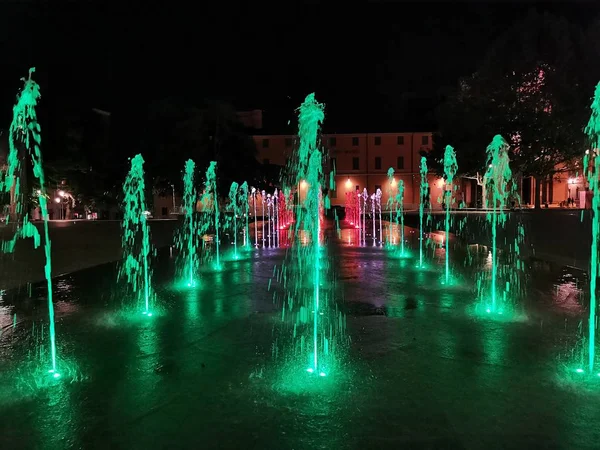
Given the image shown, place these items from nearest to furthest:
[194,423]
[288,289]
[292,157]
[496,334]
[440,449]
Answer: [440,449] < [194,423] < [496,334] < [288,289] < [292,157]

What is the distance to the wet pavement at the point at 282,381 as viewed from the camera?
149 inches

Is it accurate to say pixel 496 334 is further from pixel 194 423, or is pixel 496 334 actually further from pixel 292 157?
pixel 292 157

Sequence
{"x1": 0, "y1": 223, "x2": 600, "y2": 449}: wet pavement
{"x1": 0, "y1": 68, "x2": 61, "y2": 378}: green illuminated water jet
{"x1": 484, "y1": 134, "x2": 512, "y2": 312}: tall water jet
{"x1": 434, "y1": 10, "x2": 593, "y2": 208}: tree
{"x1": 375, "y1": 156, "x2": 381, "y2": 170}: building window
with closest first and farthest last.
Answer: {"x1": 0, "y1": 223, "x2": 600, "y2": 449}: wet pavement → {"x1": 0, "y1": 68, "x2": 61, "y2": 378}: green illuminated water jet → {"x1": 484, "y1": 134, "x2": 512, "y2": 312}: tall water jet → {"x1": 434, "y1": 10, "x2": 593, "y2": 208}: tree → {"x1": 375, "y1": 156, "x2": 381, "y2": 170}: building window

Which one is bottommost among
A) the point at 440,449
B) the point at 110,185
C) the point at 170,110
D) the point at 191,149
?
the point at 440,449

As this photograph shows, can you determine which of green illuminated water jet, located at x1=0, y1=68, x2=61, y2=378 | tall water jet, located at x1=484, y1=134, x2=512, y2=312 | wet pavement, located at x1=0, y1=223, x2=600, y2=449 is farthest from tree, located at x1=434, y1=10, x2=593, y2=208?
wet pavement, located at x1=0, y1=223, x2=600, y2=449

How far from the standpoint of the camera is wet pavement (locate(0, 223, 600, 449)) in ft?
12.4

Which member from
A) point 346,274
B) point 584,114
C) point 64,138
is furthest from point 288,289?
point 584,114

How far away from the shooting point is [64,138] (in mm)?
31047

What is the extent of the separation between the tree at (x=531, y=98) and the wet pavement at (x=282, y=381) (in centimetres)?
3666

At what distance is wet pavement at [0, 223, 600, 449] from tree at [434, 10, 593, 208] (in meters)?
36.7

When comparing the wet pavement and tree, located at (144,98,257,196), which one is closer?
the wet pavement

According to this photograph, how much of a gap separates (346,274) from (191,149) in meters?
31.7

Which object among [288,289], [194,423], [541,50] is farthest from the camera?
[541,50]

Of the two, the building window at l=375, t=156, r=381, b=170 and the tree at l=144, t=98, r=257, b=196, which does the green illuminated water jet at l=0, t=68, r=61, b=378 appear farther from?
the building window at l=375, t=156, r=381, b=170
